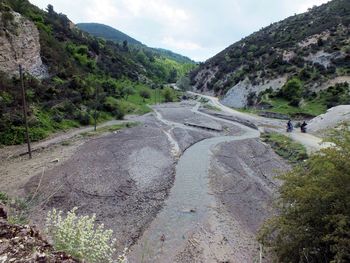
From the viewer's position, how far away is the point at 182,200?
2475cm

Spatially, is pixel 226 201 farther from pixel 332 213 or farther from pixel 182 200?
pixel 332 213

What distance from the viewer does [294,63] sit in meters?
89.2

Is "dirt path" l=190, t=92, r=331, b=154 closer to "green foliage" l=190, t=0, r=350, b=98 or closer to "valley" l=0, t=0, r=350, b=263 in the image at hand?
"valley" l=0, t=0, r=350, b=263

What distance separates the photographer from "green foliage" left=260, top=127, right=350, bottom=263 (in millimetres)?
12555

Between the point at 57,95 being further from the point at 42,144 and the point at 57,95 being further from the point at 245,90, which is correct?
the point at 245,90

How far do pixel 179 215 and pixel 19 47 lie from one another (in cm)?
4193

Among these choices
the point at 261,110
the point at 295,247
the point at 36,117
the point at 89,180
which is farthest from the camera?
the point at 261,110

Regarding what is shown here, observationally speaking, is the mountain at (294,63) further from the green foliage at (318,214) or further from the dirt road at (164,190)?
the green foliage at (318,214)

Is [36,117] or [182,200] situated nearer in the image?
[182,200]

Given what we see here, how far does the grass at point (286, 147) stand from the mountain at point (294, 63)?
19.3 m

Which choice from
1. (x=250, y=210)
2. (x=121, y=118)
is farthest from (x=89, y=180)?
(x=121, y=118)

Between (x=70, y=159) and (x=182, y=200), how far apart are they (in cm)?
1293

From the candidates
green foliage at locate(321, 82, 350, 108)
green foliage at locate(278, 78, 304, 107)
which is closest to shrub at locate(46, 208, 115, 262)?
green foliage at locate(321, 82, 350, 108)

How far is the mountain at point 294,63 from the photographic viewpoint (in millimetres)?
72062
